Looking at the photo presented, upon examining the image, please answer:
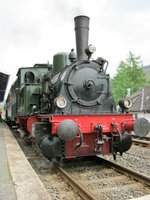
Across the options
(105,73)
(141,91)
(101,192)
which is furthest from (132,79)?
(101,192)

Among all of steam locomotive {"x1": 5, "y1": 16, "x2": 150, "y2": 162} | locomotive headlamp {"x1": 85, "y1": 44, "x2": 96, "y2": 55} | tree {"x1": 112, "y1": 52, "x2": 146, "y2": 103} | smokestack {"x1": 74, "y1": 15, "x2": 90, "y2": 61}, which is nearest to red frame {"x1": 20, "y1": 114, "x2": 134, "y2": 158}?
steam locomotive {"x1": 5, "y1": 16, "x2": 150, "y2": 162}

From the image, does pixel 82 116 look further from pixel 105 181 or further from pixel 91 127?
pixel 105 181

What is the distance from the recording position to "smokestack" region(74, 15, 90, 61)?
25.2 ft

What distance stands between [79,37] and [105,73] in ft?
4.09

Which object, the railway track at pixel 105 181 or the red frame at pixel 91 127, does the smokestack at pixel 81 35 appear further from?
the railway track at pixel 105 181

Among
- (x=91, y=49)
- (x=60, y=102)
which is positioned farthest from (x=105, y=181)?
(x=91, y=49)

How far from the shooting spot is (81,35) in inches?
302

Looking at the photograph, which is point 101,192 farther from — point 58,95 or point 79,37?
point 79,37

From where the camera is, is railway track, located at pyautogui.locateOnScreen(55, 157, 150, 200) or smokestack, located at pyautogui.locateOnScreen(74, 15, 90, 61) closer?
railway track, located at pyautogui.locateOnScreen(55, 157, 150, 200)

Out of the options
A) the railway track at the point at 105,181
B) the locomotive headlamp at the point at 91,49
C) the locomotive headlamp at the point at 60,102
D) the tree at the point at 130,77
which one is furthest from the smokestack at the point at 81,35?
the tree at the point at 130,77

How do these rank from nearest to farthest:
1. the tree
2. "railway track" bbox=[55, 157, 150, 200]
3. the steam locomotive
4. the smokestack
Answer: "railway track" bbox=[55, 157, 150, 200]
the steam locomotive
the smokestack
the tree

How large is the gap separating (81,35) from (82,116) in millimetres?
2460

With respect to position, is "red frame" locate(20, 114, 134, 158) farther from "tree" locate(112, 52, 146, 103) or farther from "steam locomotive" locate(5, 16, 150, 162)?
"tree" locate(112, 52, 146, 103)

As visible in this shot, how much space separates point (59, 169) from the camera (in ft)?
21.8
